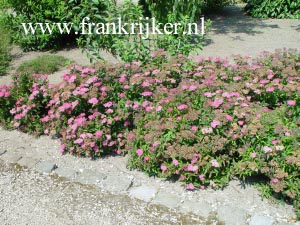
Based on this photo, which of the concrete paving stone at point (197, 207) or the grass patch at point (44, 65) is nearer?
the concrete paving stone at point (197, 207)

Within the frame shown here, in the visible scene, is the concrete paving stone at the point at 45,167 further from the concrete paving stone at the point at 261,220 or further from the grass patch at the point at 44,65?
the grass patch at the point at 44,65

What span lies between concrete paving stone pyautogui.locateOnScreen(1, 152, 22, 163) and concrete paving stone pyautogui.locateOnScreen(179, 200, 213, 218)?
1805mm

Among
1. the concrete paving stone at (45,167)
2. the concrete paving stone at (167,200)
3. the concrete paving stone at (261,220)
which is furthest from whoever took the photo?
the concrete paving stone at (45,167)

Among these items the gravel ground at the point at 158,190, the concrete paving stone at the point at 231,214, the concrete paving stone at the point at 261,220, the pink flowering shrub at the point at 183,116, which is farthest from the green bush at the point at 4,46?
the concrete paving stone at the point at 261,220

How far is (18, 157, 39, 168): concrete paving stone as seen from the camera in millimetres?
3545

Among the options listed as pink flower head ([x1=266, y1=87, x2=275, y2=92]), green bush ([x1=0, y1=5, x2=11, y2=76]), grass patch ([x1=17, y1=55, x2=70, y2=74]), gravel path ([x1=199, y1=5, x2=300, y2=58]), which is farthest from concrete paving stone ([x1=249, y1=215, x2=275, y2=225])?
green bush ([x1=0, y1=5, x2=11, y2=76])

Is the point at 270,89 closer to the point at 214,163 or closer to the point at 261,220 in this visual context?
the point at 214,163

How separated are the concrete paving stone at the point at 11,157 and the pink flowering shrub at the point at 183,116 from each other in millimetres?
409

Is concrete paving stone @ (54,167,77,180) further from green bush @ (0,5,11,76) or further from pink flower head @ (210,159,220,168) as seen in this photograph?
green bush @ (0,5,11,76)

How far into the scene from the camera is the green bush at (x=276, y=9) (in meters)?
8.79

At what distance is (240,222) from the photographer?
2686 millimetres

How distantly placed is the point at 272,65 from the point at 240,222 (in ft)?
6.16

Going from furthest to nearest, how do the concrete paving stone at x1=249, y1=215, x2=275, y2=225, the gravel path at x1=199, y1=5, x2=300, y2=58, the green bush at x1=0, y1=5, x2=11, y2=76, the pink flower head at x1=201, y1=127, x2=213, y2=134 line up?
the gravel path at x1=199, y1=5, x2=300, y2=58, the green bush at x1=0, y1=5, x2=11, y2=76, the pink flower head at x1=201, y1=127, x2=213, y2=134, the concrete paving stone at x1=249, y1=215, x2=275, y2=225

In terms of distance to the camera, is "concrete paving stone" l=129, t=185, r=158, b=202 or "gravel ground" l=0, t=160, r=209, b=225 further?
"concrete paving stone" l=129, t=185, r=158, b=202
